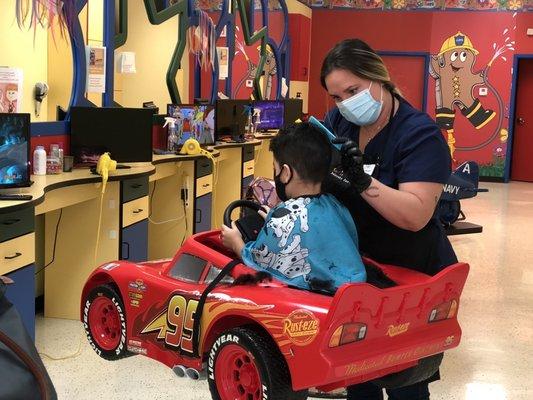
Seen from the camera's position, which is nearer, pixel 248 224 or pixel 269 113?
pixel 248 224

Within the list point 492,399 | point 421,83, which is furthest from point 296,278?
point 421,83

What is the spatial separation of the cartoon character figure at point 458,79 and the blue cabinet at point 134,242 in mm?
8484

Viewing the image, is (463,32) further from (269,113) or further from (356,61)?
(356,61)

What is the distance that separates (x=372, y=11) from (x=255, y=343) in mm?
11514

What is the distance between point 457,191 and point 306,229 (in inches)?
203

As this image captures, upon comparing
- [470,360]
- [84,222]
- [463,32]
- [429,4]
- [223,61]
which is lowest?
[470,360]

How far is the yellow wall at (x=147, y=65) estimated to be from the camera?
283 inches

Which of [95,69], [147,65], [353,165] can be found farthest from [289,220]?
[147,65]

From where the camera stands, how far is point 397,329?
1.94 metres

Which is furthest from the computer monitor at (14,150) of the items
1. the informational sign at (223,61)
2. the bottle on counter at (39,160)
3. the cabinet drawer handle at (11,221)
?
the informational sign at (223,61)

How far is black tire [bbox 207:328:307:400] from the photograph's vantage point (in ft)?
6.04

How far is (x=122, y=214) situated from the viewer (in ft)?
14.9

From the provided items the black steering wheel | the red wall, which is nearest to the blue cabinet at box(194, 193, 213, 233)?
the black steering wheel

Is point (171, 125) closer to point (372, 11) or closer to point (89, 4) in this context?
point (89, 4)
